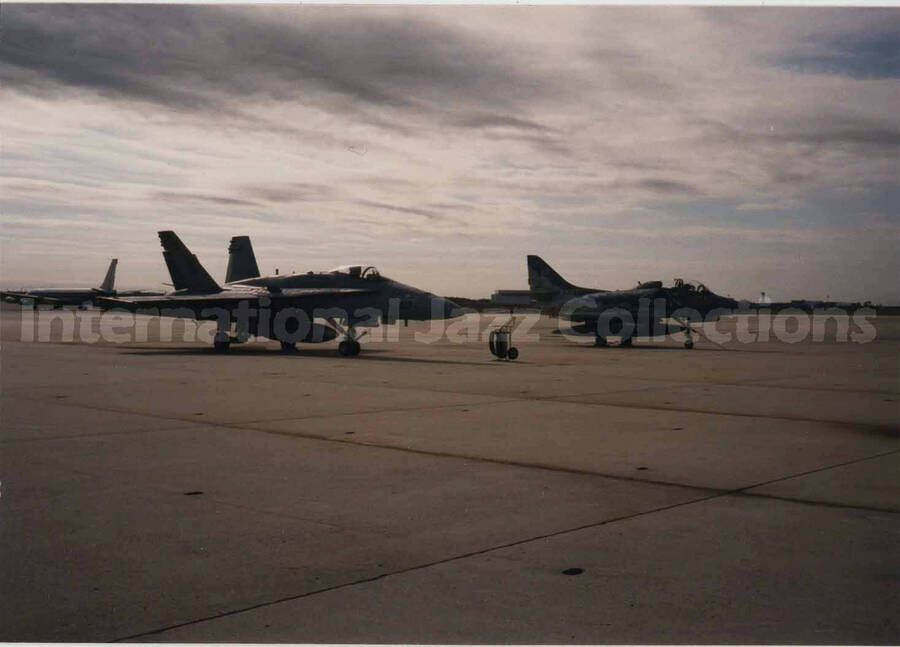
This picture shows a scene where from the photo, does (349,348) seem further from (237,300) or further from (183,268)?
(183,268)

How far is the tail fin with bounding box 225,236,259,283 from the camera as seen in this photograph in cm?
3344

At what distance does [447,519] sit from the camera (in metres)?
6.27

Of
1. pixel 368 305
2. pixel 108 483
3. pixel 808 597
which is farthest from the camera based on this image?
pixel 368 305

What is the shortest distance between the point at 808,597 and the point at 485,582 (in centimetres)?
185

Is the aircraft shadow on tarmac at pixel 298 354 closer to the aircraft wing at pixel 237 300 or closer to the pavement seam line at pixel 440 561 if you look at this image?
the aircraft wing at pixel 237 300

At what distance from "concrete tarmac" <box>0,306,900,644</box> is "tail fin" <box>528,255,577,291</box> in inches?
936

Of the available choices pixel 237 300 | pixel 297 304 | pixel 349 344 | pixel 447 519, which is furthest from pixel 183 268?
pixel 447 519

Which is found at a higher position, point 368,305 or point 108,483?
point 368,305

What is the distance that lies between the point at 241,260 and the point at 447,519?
94.7ft

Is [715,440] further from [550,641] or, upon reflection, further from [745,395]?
[550,641]

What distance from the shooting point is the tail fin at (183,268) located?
2920 cm

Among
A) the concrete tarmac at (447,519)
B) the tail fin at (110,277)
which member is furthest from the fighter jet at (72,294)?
the concrete tarmac at (447,519)

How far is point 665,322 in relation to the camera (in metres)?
32.6

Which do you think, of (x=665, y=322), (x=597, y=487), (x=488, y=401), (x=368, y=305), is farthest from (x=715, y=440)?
(x=665, y=322)
